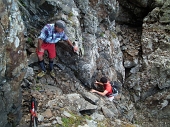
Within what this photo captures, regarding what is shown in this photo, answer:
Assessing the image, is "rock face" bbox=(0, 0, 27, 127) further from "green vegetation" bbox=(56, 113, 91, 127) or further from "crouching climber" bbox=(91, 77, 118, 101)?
"crouching climber" bbox=(91, 77, 118, 101)

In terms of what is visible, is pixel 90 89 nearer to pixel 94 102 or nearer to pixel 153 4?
pixel 94 102

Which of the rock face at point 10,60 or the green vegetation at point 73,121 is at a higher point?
the rock face at point 10,60

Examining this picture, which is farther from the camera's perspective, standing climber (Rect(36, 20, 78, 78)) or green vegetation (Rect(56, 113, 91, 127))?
standing climber (Rect(36, 20, 78, 78))

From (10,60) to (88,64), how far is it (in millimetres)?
5629

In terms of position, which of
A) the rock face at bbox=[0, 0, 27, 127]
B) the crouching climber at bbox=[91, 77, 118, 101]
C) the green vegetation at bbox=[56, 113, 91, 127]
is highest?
the rock face at bbox=[0, 0, 27, 127]

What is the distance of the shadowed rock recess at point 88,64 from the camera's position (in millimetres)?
5516

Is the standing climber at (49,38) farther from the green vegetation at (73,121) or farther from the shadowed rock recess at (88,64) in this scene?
the green vegetation at (73,121)

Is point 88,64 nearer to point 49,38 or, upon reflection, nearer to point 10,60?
point 49,38

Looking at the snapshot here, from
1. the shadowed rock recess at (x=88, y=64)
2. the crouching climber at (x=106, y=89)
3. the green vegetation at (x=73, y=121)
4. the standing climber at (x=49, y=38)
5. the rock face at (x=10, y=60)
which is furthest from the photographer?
the crouching climber at (x=106, y=89)

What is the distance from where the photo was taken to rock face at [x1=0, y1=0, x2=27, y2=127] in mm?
4818

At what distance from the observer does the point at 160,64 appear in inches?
573

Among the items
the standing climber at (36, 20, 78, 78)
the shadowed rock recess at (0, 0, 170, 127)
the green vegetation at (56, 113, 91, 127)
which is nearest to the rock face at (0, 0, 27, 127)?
the shadowed rock recess at (0, 0, 170, 127)

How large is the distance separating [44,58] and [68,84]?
1.44 metres

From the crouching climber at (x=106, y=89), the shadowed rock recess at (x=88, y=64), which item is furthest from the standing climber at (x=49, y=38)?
the crouching climber at (x=106, y=89)
